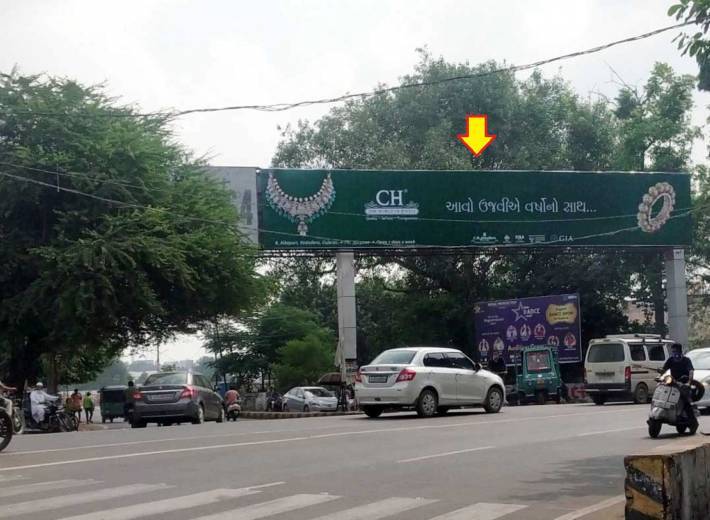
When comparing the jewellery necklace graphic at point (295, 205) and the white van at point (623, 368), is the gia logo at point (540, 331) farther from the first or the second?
the white van at point (623, 368)

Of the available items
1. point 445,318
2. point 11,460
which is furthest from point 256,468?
point 445,318

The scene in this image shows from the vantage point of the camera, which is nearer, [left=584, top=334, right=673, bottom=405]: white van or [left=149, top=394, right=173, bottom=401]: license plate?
[left=149, top=394, right=173, bottom=401]: license plate

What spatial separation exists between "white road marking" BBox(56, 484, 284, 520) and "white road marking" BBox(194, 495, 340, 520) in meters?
0.51

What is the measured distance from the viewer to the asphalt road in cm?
963

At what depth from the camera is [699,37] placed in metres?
12.2

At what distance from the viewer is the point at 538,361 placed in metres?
45.2

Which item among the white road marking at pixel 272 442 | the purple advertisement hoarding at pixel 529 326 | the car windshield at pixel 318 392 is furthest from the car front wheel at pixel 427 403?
the purple advertisement hoarding at pixel 529 326

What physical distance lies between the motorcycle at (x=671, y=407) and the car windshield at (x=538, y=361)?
28.6 m

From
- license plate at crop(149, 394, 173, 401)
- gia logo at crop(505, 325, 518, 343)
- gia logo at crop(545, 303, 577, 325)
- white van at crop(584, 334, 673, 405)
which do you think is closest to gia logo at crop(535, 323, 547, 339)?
gia logo at crop(545, 303, 577, 325)

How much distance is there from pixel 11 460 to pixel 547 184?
32538 mm

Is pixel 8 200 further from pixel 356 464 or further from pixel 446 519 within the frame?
pixel 446 519

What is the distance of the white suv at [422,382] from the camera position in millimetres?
22969

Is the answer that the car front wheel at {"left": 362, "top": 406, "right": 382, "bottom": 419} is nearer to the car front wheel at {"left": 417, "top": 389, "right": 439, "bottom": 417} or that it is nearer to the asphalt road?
the car front wheel at {"left": 417, "top": 389, "right": 439, "bottom": 417}

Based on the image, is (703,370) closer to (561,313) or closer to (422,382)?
(422,382)
